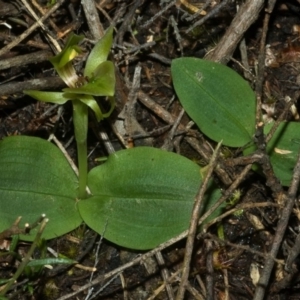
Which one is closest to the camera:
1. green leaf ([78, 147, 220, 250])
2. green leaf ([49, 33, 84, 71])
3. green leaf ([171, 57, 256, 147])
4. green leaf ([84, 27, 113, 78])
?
green leaf ([49, 33, 84, 71])

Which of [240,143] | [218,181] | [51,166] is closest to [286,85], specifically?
[240,143]

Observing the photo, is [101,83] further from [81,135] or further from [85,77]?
[81,135]

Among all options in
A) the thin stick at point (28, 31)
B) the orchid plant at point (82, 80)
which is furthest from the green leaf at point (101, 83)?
the thin stick at point (28, 31)

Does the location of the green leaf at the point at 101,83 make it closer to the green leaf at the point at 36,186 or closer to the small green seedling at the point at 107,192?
the small green seedling at the point at 107,192

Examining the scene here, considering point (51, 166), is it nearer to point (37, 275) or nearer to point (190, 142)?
point (37, 275)

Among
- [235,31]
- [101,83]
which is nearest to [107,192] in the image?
[101,83]

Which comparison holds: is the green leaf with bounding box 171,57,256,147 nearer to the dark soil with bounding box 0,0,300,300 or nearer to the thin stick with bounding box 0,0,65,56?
the dark soil with bounding box 0,0,300,300

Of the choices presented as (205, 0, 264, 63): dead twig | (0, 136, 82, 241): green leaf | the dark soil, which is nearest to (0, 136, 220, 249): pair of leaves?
(0, 136, 82, 241): green leaf
